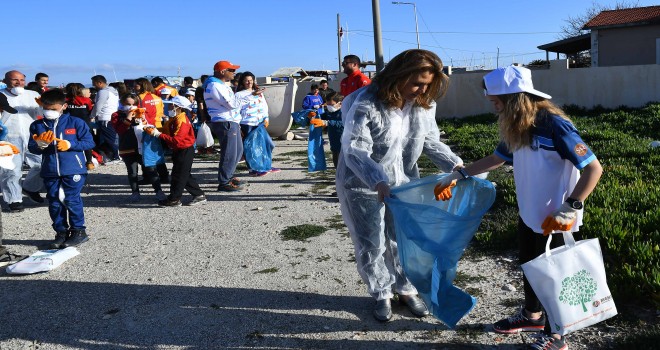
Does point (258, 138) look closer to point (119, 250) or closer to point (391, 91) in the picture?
point (119, 250)

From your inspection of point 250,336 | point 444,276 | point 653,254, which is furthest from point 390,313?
point 653,254

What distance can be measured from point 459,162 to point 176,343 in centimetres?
209

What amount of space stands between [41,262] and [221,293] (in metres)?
1.84

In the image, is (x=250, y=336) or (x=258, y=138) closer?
(x=250, y=336)

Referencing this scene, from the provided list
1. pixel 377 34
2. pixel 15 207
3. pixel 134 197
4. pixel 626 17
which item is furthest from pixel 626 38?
pixel 15 207

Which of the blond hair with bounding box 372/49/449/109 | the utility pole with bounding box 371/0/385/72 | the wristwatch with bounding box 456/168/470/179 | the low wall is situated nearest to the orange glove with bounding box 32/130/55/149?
the blond hair with bounding box 372/49/449/109

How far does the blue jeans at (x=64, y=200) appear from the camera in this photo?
5.66 m

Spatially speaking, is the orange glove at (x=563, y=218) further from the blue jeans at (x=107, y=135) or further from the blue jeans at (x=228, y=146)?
the blue jeans at (x=107, y=135)

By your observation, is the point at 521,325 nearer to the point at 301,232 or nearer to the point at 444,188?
the point at 444,188

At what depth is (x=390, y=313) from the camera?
3736mm

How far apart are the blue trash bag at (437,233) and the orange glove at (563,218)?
59 cm

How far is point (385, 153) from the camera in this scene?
3559mm

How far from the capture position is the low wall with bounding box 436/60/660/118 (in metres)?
17.3

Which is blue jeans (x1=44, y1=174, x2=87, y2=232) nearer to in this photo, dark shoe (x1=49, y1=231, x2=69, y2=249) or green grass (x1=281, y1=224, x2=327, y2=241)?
dark shoe (x1=49, y1=231, x2=69, y2=249)
